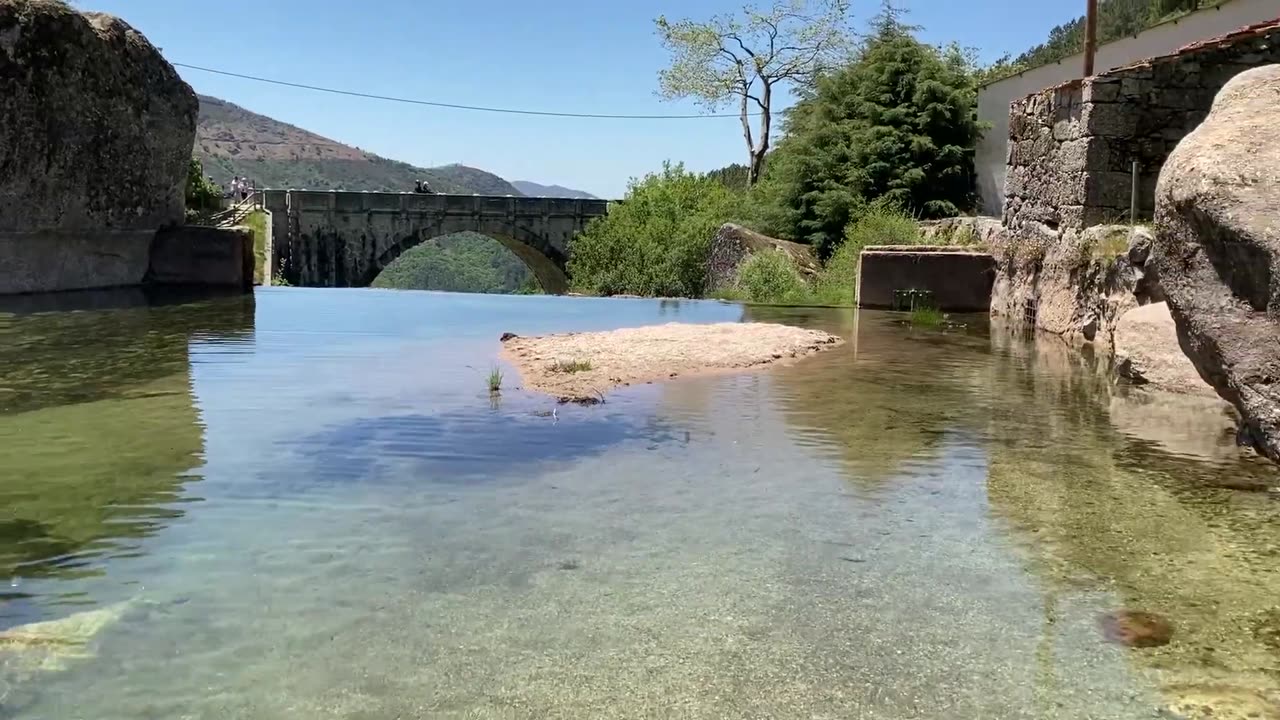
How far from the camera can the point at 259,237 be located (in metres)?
29.8

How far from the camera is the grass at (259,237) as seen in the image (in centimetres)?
2332

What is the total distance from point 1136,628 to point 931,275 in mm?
10437

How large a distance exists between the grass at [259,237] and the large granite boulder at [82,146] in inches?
332

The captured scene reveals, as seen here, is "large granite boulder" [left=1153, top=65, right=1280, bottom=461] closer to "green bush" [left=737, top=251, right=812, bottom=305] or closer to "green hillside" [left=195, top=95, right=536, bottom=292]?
"green bush" [left=737, top=251, right=812, bottom=305]

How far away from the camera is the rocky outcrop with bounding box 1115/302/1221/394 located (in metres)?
6.89

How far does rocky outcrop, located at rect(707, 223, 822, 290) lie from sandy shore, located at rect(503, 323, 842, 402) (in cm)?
820

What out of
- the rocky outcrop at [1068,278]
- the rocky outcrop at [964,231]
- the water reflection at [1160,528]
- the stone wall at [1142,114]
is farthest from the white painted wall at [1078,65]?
the water reflection at [1160,528]

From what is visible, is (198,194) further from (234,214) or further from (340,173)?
(340,173)

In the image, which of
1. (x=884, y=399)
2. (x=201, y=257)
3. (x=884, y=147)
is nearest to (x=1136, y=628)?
(x=884, y=399)

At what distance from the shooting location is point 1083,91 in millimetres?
11148

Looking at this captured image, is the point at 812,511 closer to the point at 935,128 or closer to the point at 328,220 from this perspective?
the point at 935,128

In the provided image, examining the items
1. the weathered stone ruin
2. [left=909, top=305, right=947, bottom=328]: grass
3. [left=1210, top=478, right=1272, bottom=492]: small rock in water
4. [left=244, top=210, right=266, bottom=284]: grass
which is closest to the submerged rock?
[left=1210, top=478, right=1272, bottom=492]: small rock in water

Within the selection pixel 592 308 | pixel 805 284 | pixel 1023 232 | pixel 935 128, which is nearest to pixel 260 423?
pixel 592 308

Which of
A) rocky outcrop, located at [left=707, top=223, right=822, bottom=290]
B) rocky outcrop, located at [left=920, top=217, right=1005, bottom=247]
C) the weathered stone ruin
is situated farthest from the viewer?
rocky outcrop, located at [left=707, top=223, right=822, bottom=290]
